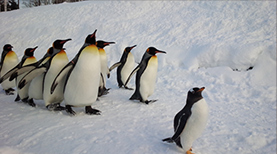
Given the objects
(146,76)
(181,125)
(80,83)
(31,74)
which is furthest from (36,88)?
(181,125)

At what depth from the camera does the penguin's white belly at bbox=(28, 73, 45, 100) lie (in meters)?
2.97

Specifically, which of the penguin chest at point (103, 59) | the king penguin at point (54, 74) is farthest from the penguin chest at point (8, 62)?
the penguin chest at point (103, 59)

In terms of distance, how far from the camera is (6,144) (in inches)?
77.3

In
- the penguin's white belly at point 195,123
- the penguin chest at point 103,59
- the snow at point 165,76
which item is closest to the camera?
the penguin's white belly at point 195,123

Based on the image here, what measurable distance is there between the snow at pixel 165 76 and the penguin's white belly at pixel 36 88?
180mm

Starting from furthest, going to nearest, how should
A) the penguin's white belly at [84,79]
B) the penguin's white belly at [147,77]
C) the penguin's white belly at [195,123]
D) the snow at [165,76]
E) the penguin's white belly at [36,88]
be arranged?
the penguin's white belly at [147,77], the penguin's white belly at [36,88], the penguin's white belly at [84,79], the snow at [165,76], the penguin's white belly at [195,123]

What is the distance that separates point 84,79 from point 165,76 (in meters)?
2.61

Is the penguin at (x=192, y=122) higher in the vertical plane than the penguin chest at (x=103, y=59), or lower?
lower

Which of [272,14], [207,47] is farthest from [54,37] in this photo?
[272,14]

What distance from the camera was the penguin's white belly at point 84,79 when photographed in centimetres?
252

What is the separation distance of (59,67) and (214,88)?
2.90 m

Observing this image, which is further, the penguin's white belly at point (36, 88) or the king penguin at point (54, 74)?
the penguin's white belly at point (36, 88)

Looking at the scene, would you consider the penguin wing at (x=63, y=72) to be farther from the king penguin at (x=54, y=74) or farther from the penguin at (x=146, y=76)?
the penguin at (x=146, y=76)

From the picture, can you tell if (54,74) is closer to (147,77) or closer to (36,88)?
(36,88)
